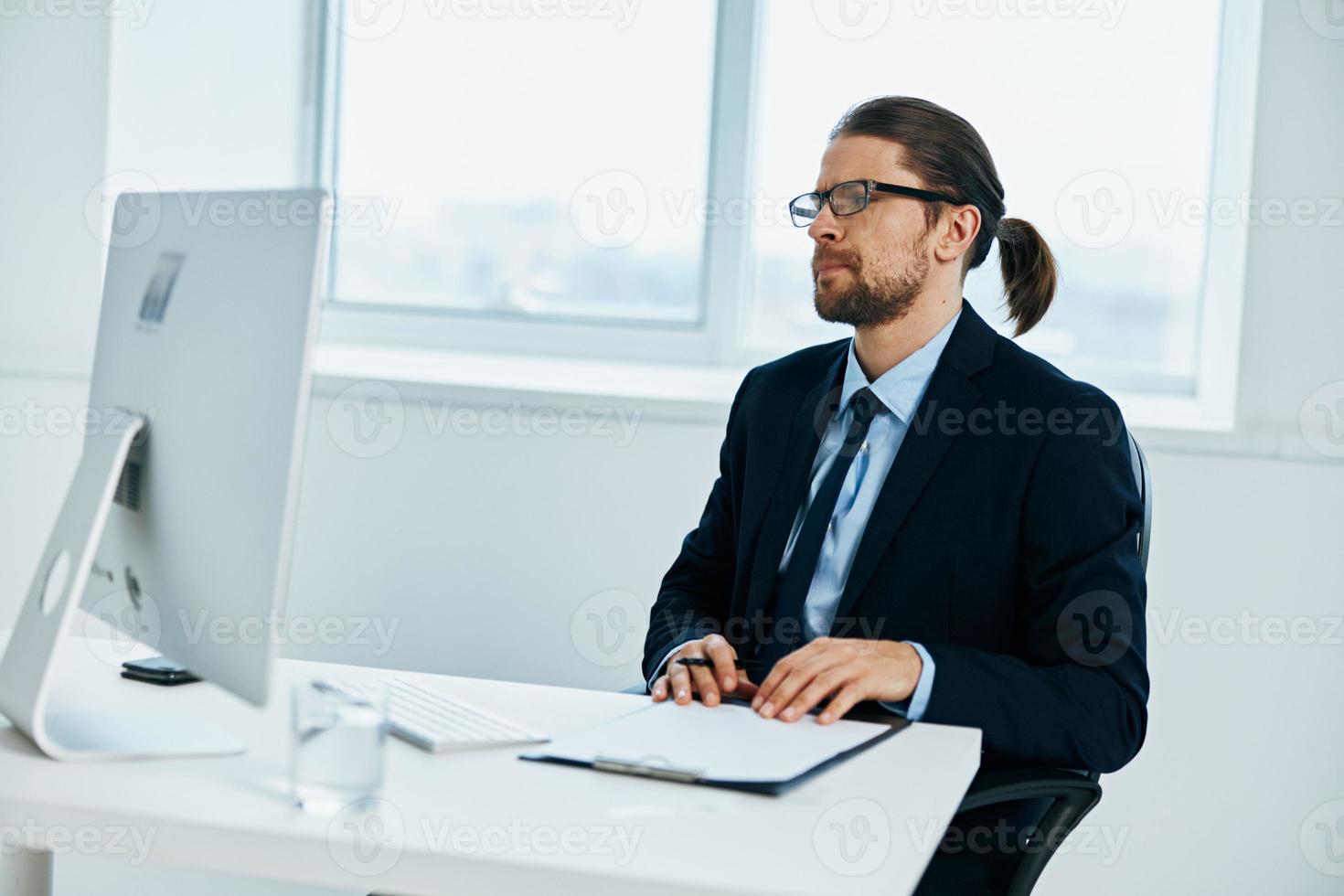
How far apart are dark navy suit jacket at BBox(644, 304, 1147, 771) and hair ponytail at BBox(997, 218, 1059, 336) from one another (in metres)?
0.15

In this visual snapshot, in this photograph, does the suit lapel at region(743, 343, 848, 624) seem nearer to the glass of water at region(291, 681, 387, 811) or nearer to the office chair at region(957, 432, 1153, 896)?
the office chair at region(957, 432, 1153, 896)

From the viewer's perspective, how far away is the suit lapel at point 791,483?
1.79m

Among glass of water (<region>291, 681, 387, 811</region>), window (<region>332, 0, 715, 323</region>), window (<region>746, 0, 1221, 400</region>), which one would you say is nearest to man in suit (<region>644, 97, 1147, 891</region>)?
glass of water (<region>291, 681, 387, 811</region>)

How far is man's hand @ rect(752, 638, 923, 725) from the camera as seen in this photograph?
4.27ft

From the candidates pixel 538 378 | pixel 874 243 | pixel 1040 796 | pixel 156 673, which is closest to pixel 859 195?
pixel 874 243

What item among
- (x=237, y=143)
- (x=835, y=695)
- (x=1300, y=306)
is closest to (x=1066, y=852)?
(x=1300, y=306)

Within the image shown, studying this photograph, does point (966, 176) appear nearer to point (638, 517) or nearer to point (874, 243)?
point (874, 243)

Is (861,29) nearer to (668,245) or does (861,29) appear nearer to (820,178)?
(668,245)

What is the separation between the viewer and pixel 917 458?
1668 mm

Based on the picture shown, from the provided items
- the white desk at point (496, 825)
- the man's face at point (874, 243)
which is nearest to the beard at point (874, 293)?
the man's face at point (874, 243)

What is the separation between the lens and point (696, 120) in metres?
2.98

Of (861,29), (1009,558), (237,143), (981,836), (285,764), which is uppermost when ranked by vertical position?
(861,29)

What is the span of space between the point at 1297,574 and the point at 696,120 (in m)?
1.60

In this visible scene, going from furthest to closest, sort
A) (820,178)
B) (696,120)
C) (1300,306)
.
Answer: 1. (696,120)
2. (1300,306)
3. (820,178)
